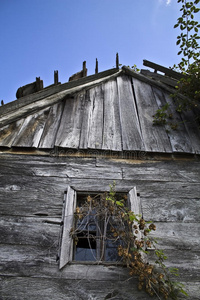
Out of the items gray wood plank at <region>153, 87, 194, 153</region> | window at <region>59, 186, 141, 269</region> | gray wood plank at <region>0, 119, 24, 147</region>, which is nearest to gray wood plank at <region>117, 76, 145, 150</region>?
gray wood plank at <region>153, 87, 194, 153</region>

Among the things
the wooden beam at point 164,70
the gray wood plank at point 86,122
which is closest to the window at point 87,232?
the gray wood plank at point 86,122

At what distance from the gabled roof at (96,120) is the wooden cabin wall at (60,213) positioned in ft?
0.97

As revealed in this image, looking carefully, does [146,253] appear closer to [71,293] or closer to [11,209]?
[71,293]

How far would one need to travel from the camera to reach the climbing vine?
2.01m

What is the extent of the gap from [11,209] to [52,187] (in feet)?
1.64

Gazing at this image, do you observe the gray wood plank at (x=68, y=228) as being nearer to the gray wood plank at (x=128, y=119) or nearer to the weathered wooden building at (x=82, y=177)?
the weathered wooden building at (x=82, y=177)

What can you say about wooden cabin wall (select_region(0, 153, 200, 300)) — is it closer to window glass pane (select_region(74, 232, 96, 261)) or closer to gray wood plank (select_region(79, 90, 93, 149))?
window glass pane (select_region(74, 232, 96, 261))

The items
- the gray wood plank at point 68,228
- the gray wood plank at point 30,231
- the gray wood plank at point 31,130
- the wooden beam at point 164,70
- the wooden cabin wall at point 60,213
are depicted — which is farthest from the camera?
the wooden beam at point 164,70

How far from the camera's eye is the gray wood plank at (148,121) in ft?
11.4

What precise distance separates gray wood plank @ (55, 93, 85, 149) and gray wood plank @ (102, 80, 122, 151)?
430mm

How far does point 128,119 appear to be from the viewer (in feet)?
13.5

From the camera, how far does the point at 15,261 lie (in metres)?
2.15

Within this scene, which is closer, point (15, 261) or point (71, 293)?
point (71, 293)

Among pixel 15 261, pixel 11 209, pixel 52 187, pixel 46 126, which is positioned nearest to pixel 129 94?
pixel 46 126
